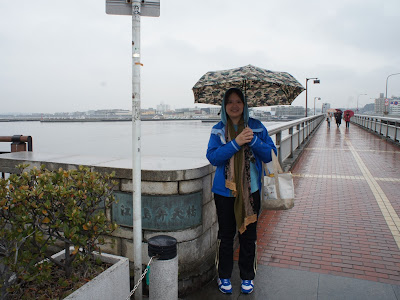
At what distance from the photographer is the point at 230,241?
3.27 meters

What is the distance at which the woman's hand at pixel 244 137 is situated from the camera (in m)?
2.88

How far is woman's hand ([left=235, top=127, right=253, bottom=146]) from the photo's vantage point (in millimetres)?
2881

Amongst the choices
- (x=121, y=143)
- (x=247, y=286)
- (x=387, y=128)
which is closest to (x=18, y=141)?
(x=247, y=286)

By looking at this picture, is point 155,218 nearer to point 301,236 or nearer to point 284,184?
point 284,184

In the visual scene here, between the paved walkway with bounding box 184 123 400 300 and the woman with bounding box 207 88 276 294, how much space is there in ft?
1.30

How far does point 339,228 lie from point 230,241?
250 cm

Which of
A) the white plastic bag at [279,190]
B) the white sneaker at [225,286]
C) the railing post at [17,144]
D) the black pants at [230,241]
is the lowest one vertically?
the white sneaker at [225,286]

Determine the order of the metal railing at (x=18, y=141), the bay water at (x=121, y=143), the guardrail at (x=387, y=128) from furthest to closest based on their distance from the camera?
the bay water at (x=121, y=143), the guardrail at (x=387, y=128), the metal railing at (x=18, y=141)

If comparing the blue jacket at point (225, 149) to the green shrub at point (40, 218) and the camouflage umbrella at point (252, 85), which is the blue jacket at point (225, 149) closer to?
the camouflage umbrella at point (252, 85)

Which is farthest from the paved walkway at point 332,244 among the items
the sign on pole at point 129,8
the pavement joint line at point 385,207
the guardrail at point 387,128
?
Result: the guardrail at point 387,128

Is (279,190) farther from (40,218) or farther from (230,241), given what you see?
(40,218)

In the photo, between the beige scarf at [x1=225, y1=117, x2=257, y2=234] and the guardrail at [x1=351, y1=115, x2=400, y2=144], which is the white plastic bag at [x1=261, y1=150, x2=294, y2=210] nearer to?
the beige scarf at [x1=225, y1=117, x2=257, y2=234]

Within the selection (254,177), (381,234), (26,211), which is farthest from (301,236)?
(26,211)

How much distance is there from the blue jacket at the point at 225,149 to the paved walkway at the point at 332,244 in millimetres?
1129
